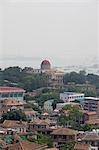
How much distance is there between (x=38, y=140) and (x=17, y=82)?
4.19 m

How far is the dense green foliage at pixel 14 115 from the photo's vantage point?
4.69 m

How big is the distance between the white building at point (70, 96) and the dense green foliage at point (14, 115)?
1488 mm

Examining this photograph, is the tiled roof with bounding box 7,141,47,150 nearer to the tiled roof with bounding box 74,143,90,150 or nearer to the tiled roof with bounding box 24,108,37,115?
the tiled roof with bounding box 74,143,90,150

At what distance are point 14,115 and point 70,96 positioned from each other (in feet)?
6.09

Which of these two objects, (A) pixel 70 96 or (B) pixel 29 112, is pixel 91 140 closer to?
(B) pixel 29 112

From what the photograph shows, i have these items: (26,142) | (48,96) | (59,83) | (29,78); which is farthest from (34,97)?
(26,142)

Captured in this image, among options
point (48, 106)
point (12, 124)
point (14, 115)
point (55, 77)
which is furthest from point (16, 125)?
point (55, 77)

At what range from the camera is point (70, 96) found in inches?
254

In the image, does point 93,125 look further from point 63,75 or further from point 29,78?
point 63,75

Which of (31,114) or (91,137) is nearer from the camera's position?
(91,137)

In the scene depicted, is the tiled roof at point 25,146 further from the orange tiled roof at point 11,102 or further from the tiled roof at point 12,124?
the orange tiled roof at point 11,102

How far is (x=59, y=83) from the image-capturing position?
315 inches

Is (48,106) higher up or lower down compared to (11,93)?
lower down

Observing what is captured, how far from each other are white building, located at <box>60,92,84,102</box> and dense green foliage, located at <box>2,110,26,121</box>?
4.88 ft
